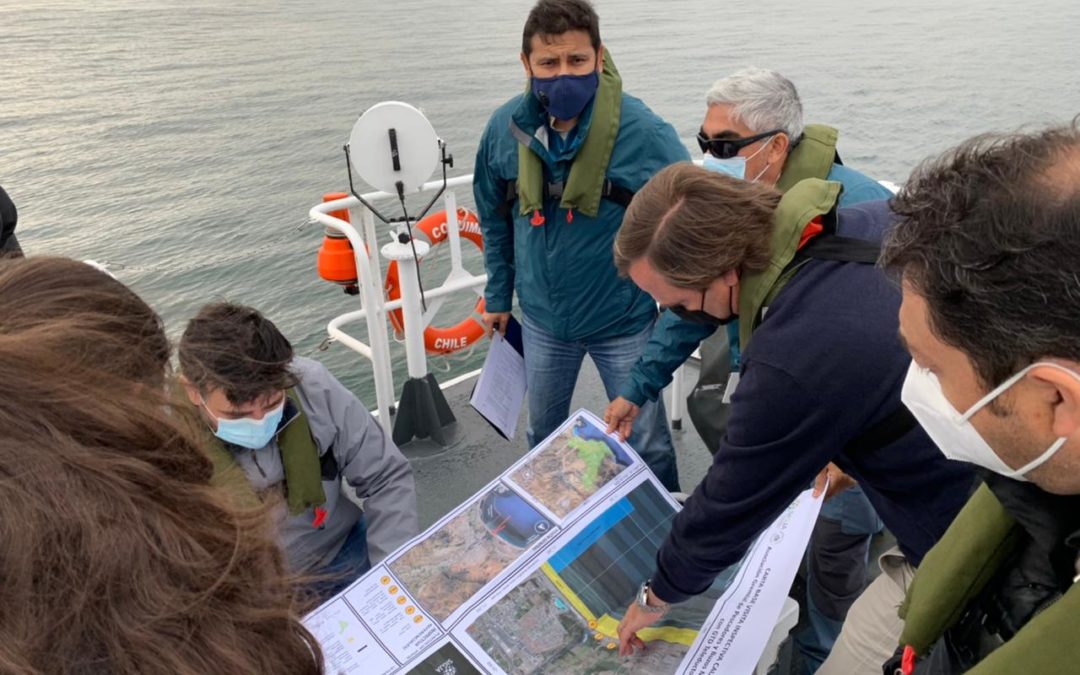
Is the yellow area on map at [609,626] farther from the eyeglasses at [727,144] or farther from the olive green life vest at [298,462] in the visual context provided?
the eyeglasses at [727,144]

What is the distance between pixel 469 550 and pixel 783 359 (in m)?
0.78

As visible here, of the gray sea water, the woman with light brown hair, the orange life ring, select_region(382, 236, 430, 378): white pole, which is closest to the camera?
the woman with light brown hair

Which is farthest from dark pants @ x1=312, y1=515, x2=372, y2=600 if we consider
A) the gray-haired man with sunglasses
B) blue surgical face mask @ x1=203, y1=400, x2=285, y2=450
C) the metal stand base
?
the metal stand base

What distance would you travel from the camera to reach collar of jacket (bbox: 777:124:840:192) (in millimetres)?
Result: 2262

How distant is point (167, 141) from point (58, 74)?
19.6 ft

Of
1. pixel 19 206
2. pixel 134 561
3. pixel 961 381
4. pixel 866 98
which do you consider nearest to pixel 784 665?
pixel 961 381

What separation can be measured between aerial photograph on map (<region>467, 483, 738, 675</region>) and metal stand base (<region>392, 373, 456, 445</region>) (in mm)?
1575

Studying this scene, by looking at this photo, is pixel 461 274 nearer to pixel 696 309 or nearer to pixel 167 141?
pixel 696 309

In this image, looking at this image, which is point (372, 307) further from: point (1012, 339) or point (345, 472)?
point (1012, 339)

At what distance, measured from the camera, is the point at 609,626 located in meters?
1.53

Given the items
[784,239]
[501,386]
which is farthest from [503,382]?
[784,239]

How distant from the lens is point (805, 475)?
131 centimetres

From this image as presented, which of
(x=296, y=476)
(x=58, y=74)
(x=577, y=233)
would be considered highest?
(x=577, y=233)

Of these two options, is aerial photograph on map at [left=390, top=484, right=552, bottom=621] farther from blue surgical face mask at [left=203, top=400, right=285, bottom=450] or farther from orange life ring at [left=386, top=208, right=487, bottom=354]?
orange life ring at [left=386, top=208, right=487, bottom=354]
